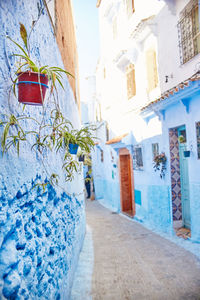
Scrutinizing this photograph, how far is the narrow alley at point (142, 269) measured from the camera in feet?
14.0

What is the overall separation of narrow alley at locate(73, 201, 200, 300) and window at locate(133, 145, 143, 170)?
284 centimetres

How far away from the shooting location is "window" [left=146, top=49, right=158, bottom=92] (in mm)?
8859

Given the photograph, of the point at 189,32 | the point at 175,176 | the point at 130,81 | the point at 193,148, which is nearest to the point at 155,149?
the point at 175,176

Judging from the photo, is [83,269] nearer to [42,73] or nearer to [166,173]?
[166,173]

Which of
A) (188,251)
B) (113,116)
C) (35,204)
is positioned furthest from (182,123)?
(113,116)

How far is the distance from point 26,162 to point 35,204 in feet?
1.55

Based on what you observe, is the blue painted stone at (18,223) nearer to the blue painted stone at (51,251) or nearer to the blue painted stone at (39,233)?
the blue painted stone at (39,233)

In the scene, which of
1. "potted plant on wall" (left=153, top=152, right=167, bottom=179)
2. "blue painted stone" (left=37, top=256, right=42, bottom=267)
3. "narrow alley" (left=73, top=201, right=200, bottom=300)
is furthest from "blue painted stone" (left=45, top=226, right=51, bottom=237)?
"potted plant on wall" (left=153, top=152, right=167, bottom=179)

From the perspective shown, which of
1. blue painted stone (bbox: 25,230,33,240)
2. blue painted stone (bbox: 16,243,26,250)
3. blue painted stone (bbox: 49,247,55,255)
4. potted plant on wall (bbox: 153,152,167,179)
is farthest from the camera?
potted plant on wall (bbox: 153,152,167,179)

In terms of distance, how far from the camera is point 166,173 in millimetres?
7945

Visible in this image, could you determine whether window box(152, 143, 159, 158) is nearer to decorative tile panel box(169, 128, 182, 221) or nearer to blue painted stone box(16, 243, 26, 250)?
decorative tile panel box(169, 128, 182, 221)

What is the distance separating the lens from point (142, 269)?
17.3ft

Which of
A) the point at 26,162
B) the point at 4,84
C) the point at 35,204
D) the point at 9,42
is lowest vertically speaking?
the point at 35,204

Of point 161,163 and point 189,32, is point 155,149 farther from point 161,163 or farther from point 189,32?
point 189,32
